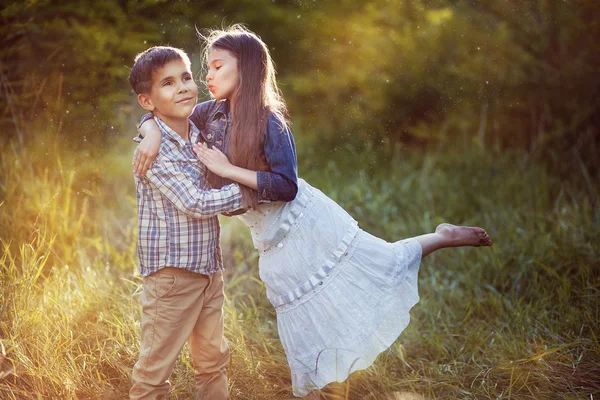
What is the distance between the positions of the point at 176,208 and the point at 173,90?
45 cm

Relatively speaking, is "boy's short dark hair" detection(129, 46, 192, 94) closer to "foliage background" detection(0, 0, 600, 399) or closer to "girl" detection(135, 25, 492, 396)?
"girl" detection(135, 25, 492, 396)

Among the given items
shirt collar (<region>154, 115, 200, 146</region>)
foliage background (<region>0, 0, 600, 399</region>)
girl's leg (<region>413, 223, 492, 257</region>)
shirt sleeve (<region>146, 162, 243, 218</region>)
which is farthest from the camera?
foliage background (<region>0, 0, 600, 399</region>)

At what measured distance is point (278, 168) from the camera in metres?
2.31

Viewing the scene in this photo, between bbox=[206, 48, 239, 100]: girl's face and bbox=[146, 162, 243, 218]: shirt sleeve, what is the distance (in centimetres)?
38

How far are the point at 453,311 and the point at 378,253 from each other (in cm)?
148

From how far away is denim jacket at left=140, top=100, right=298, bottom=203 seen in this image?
2293mm

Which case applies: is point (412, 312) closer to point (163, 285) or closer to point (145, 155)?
point (163, 285)

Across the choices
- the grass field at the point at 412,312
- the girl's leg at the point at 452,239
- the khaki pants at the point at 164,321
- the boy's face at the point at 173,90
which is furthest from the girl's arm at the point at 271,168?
the grass field at the point at 412,312

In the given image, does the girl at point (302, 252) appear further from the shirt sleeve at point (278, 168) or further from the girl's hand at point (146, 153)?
the girl's hand at point (146, 153)

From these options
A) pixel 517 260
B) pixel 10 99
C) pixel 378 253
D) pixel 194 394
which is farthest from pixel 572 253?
pixel 10 99

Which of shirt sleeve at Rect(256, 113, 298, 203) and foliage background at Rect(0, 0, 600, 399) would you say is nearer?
shirt sleeve at Rect(256, 113, 298, 203)

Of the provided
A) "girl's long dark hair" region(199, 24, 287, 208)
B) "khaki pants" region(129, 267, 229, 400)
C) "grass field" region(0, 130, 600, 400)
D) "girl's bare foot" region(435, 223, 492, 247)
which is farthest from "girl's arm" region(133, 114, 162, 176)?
"girl's bare foot" region(435, 223, 492, 247)

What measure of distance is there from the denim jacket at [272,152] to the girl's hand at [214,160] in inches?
2.6

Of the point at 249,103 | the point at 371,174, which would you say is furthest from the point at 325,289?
the point at 371,174
